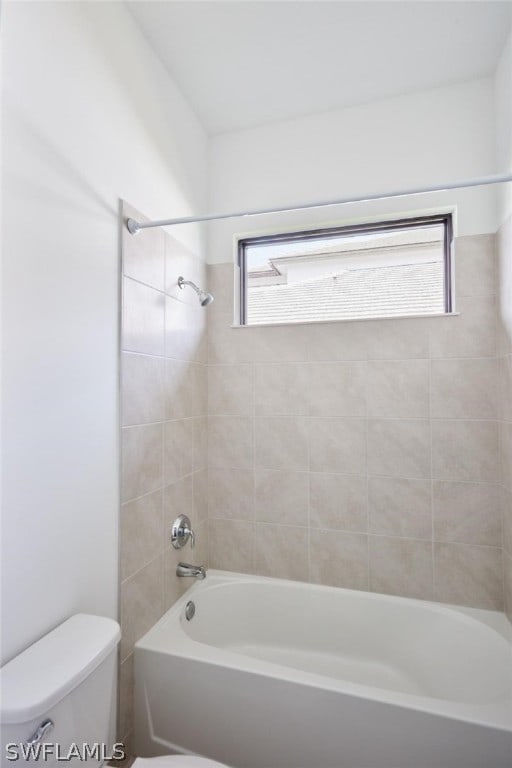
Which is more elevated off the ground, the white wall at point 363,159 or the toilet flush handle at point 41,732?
the white wall at point 363,159

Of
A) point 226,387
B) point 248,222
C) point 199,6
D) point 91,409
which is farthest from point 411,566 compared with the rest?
point 199,6

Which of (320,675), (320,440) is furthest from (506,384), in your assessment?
(320,675)

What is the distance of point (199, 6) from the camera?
1.47 meters

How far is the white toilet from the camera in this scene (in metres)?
0.81

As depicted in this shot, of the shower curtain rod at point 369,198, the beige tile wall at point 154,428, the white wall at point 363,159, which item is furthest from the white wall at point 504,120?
the beige tile wall at point 154,428

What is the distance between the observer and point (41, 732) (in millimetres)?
843

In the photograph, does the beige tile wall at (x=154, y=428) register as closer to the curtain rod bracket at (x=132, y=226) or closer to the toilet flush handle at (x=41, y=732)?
the curtain rod bracket at (x=132, y=226)

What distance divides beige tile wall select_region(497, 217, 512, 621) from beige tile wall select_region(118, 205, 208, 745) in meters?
1.46

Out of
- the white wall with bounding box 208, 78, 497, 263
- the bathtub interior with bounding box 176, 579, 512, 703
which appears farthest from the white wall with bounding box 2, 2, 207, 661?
the bathtub interior with bounding box 176, 579, 512, 703

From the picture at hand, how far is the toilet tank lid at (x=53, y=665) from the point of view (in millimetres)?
813

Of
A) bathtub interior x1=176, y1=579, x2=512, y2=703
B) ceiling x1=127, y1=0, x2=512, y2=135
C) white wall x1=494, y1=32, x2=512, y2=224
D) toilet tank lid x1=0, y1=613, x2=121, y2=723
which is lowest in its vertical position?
bathtub interior x1=176, y1=579, x2=512, y2=703

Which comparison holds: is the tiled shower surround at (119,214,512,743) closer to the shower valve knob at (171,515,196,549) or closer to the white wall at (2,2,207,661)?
the shower valve knob at (171,515,196,549)

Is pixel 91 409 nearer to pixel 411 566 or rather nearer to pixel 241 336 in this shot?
pixel 241 336

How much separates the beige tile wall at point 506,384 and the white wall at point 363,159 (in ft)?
0.77
